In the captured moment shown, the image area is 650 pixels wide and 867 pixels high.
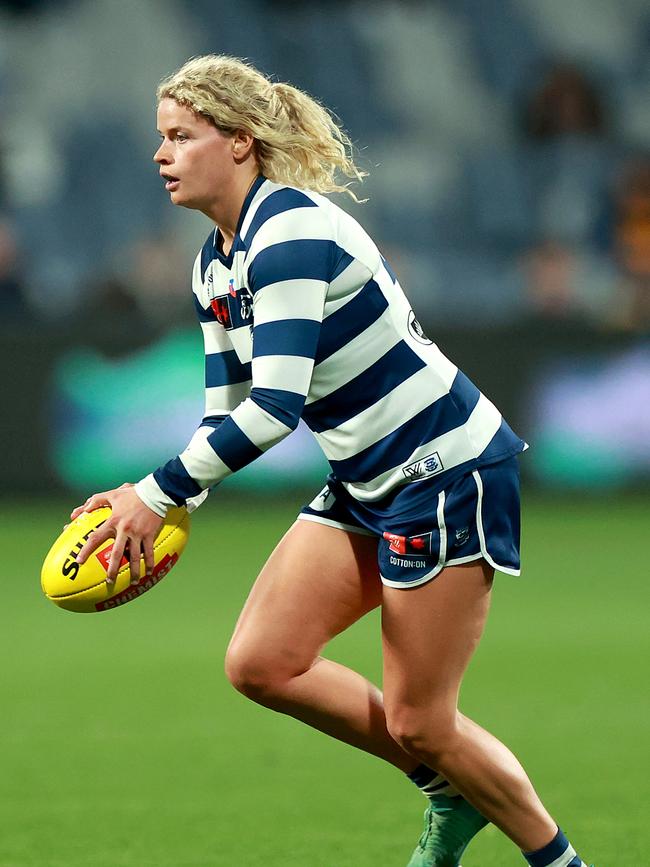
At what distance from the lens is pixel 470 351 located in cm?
1312

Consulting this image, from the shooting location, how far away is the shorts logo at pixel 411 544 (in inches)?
156

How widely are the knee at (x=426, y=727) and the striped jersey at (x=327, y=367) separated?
0.56 meters

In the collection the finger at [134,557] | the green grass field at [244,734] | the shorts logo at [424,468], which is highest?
the shorts logo at [424,468]

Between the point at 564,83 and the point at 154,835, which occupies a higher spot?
the point at 564,83

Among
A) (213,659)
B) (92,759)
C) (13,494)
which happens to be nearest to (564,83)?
(13,494)

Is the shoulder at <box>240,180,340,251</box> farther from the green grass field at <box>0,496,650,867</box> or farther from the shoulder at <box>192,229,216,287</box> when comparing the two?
the green grass field at <box>0,496,650,867</box>

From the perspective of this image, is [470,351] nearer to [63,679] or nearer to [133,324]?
[133,324]

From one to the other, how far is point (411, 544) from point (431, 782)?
82cm

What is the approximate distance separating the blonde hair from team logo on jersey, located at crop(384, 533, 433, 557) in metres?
0.91

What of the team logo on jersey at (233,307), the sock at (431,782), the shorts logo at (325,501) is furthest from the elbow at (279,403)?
the sock at (431,782)

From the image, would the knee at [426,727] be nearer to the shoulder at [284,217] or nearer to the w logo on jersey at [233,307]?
the w logo on jersey at [233,307]

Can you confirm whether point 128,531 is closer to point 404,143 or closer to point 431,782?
point 431,782

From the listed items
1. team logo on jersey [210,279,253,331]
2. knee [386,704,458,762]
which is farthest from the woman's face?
knee [386,704,458,762]

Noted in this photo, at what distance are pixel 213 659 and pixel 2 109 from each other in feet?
30.3
